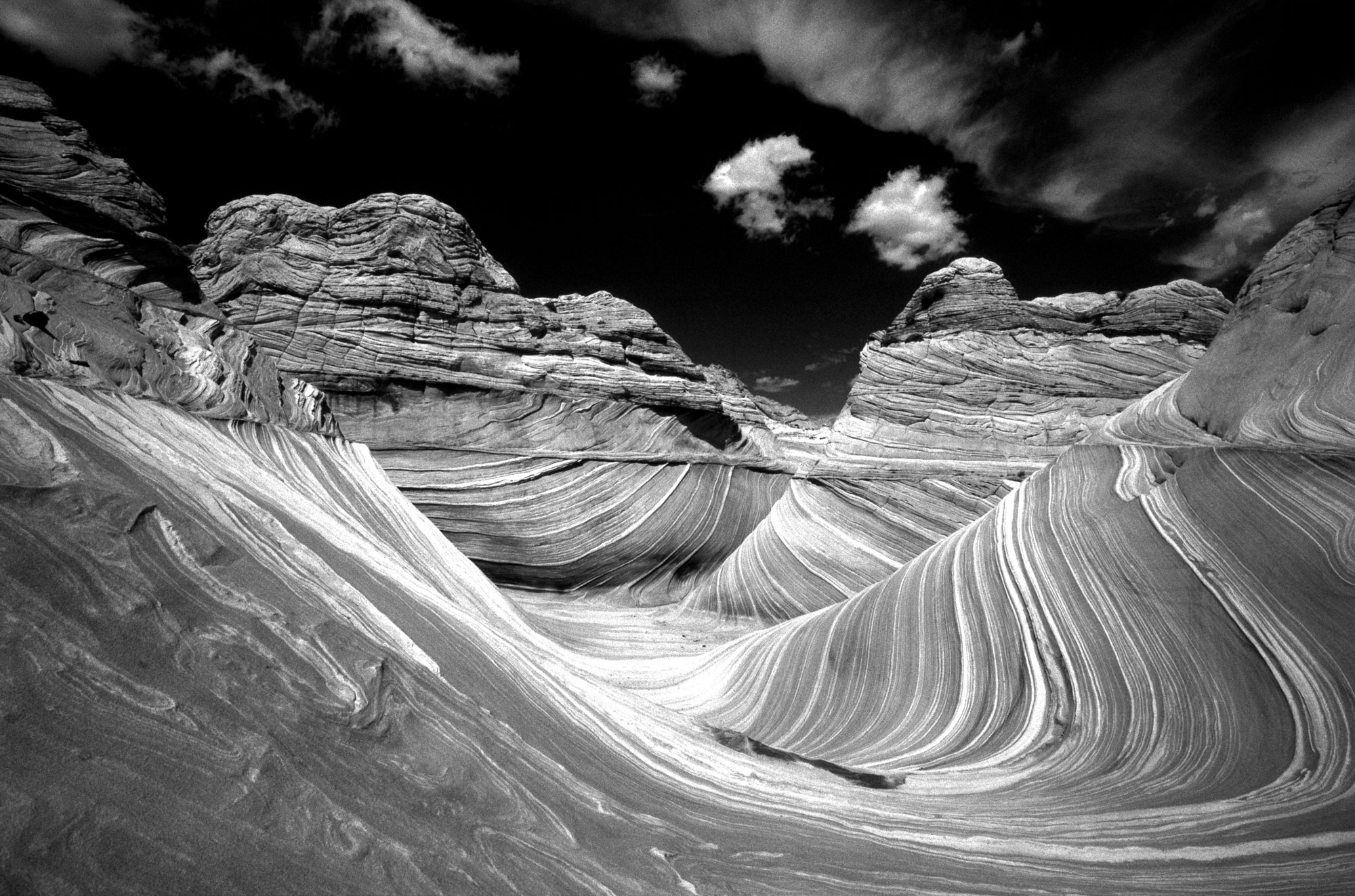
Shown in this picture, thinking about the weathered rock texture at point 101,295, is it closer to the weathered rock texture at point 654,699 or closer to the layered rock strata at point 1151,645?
the weathered rock texture at point 654,699

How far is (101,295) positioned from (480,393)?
15.0ft

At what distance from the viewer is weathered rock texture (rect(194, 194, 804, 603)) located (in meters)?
7.93

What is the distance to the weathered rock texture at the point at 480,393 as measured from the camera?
312 inches

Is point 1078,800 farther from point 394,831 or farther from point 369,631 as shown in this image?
point 369,631

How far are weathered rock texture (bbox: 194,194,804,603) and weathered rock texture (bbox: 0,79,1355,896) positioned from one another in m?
3.11

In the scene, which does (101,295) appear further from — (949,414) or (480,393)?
(949,414)

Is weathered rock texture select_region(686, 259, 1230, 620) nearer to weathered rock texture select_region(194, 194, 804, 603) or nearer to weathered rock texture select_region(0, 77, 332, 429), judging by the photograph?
weathered rock texture select_region(194, 194, 804, 603)

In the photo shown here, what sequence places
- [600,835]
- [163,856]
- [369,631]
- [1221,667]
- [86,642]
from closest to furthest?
[163,856] < [86,642] < [600,835] < [369,631] < [1221,667]

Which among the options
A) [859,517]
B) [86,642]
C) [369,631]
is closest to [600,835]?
[369,631]

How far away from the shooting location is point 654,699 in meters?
5.00

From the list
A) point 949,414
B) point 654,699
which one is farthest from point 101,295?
point 949,414

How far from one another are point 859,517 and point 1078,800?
18.6 feet

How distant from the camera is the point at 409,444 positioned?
7.98 m

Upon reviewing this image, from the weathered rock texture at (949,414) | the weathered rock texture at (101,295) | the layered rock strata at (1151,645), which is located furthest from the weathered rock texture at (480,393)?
the layered rock strata at (1151,645)
